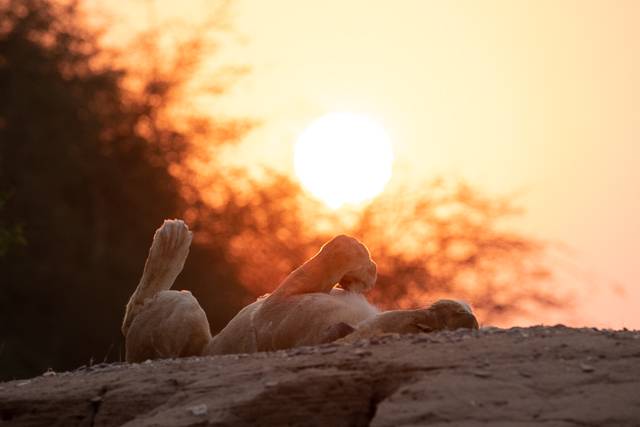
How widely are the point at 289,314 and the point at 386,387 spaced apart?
7.08ft

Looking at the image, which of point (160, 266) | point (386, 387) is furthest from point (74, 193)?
point (386, 387)

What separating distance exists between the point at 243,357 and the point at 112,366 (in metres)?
1.08

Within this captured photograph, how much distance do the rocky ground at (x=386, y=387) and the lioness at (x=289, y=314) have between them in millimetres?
664

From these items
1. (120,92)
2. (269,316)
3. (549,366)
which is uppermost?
(120,92)

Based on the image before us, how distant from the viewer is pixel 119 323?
51.2 ft

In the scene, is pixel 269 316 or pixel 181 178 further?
pixel 181 178

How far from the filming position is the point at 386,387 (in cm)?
284

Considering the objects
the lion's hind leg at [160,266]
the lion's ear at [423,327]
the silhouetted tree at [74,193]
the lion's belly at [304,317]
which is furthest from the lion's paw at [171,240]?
the silhouetted tree at [74,193]

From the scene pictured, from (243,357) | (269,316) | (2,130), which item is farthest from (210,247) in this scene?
(243,357)

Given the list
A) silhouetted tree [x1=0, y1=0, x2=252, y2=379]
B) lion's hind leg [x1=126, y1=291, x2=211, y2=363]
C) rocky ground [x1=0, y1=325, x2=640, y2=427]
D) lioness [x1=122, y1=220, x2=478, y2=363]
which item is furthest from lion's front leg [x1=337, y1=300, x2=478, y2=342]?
silhouetted tree [x1=0, y1=0, x2=252, y2=379]

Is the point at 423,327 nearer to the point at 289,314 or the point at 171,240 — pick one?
the point at 289,314

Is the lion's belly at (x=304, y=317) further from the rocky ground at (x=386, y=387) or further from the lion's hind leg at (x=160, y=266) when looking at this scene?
the lion's hind leg at (x=160, y=266)

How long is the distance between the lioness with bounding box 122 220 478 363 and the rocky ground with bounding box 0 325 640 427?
66 cm

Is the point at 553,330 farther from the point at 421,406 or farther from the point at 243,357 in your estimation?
the point at 243,357
